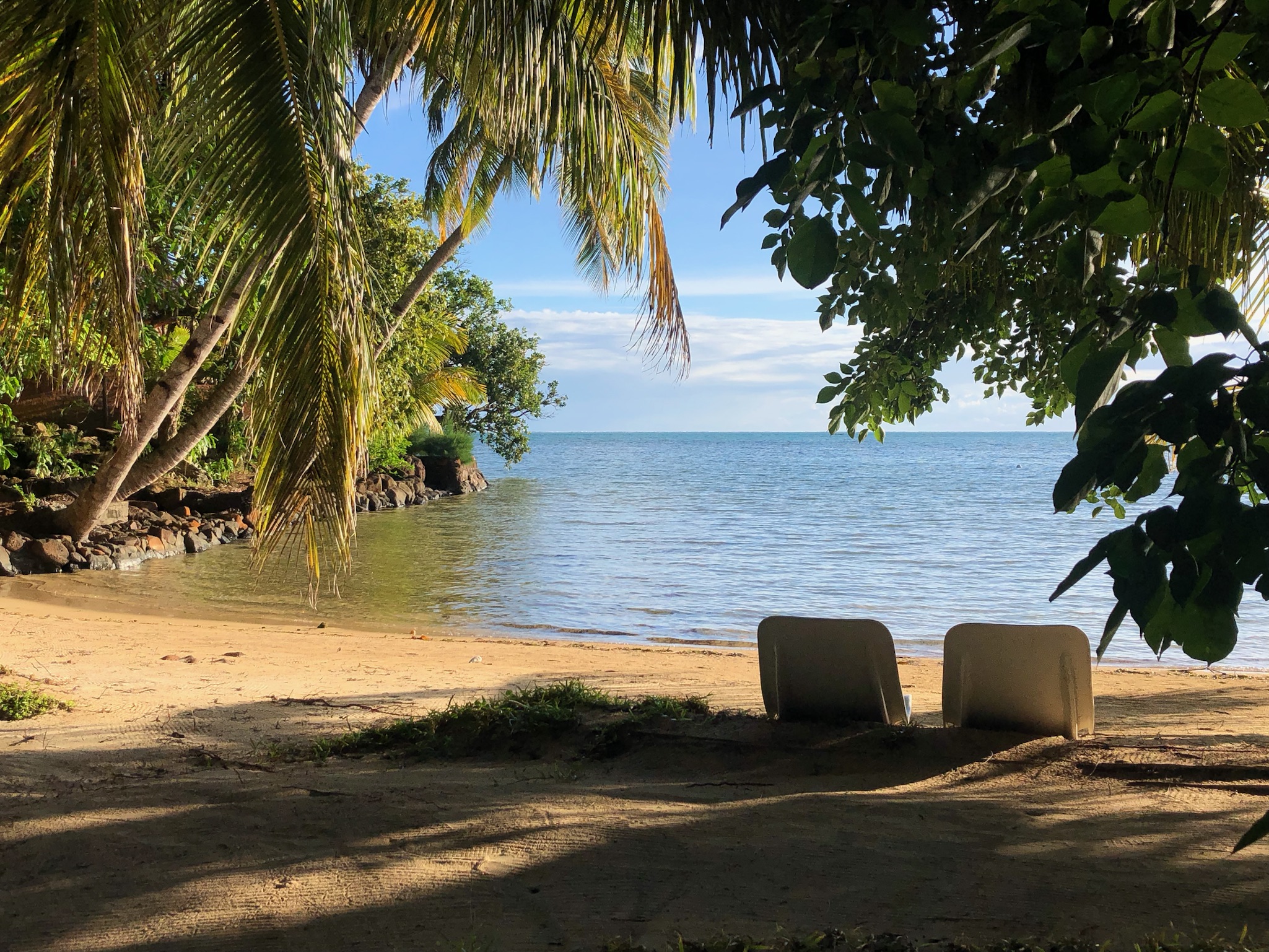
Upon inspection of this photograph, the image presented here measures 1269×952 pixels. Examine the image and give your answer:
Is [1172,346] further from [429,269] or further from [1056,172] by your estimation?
[429,269]

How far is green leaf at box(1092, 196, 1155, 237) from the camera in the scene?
1.01 metres

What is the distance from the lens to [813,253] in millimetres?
1264

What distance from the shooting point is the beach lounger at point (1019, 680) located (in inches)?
177

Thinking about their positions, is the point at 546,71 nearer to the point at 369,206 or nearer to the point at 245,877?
the point at 245,877

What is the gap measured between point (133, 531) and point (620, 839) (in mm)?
17289

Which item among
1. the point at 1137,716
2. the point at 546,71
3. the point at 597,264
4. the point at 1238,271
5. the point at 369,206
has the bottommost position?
the point at 1137,716

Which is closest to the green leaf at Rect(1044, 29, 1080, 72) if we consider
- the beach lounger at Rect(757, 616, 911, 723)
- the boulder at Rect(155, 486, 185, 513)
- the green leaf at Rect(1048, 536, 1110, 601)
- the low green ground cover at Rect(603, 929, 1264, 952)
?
the green leaf at Rect(1048, 536, 1110, 601)

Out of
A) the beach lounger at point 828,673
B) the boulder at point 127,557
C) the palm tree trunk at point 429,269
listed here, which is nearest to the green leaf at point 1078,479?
the beach lounger at point 828,673

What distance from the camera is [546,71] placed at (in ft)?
18.1

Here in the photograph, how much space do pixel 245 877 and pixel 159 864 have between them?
0.32 m

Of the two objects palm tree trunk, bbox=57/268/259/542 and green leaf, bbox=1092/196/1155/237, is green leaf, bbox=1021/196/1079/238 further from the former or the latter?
palm tree trunk, bbox=57/268/259/542

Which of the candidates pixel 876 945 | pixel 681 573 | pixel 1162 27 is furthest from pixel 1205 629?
pixel 681 573

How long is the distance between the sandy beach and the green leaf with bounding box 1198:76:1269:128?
7.23ft

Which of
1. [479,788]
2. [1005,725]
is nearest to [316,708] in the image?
[479,788]
